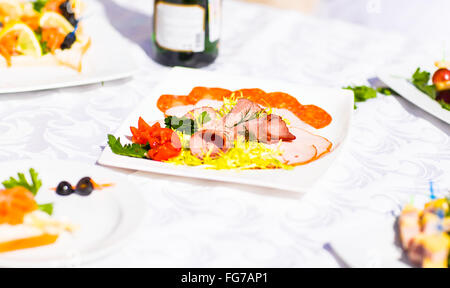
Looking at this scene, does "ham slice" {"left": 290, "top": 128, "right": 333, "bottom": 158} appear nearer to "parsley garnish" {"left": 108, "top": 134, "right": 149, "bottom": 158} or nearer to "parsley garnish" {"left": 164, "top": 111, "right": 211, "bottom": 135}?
"parsley garnish" {"left": 164, "top": 111, "right": 211, "bottom": 135}

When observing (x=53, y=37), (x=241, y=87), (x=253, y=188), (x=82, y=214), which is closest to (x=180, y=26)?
(x=241, y=87)

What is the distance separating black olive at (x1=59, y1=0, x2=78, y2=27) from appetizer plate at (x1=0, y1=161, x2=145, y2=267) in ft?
2.38

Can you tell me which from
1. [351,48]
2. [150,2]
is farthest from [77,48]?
[351,48]

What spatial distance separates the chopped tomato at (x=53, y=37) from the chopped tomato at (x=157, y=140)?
53 centimetres

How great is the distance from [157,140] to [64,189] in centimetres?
21

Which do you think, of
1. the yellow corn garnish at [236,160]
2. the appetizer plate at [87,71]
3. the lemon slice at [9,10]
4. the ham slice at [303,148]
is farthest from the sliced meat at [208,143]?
the lemon slice at [9,10]

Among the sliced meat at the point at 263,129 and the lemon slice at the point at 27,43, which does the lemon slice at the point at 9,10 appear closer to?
the lemon slice at the point at 27,43

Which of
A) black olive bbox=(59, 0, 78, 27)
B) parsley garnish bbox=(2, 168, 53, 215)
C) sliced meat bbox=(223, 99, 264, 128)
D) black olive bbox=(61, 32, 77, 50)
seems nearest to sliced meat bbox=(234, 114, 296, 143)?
sliced meat bbox=(223, 99, 264, 128)

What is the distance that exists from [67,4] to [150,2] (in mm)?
499

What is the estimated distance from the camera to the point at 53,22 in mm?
1491

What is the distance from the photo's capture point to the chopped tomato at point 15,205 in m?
0.77

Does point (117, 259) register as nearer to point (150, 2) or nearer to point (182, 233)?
point (182, 233)

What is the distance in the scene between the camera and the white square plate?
0.93 m

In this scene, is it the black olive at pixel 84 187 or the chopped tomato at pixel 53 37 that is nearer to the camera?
the black olive at pixel 84 187
